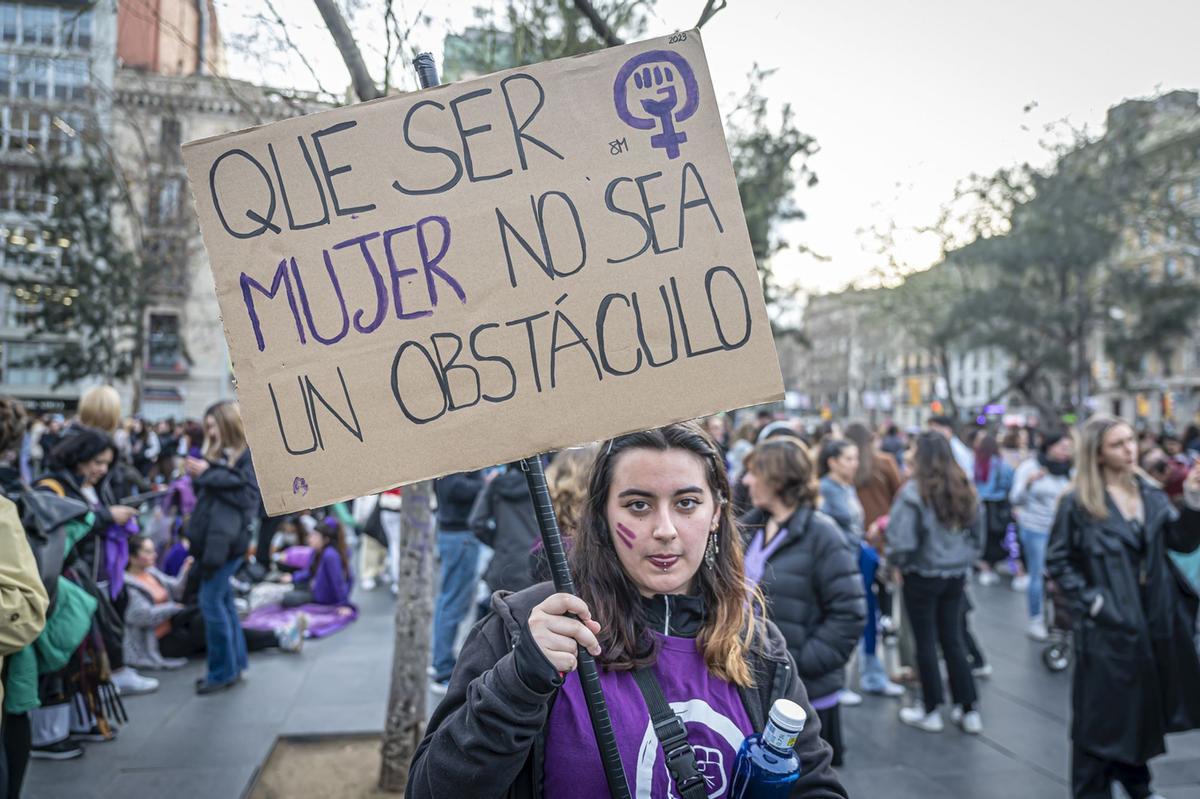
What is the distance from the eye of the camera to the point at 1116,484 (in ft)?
12.9

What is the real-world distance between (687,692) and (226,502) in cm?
463

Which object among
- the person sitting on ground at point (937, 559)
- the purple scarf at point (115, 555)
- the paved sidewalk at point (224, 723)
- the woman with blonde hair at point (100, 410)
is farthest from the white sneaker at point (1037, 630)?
the woman with blonde hair at point (100, 410)

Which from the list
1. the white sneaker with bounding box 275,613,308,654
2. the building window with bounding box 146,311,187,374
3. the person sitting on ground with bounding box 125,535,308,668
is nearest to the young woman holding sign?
the person sitting on ground with bounding box 125,535,308,668

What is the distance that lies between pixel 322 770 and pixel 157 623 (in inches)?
112

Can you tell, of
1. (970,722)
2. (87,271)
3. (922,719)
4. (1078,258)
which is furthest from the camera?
(1078,258)

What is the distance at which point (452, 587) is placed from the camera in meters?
6.13

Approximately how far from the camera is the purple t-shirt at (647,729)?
5.15 feet

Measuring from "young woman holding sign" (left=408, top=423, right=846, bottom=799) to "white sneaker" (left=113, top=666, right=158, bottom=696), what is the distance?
5.09m

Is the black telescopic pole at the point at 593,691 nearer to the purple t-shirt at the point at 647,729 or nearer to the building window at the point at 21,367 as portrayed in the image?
the purple t-shirt at the point at 647,729

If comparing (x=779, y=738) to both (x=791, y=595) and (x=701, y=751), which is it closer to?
(x=701, y=751)

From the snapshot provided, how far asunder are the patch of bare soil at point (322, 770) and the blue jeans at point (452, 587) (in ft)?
4.21

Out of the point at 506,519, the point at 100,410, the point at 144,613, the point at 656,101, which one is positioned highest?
the point at 656,101

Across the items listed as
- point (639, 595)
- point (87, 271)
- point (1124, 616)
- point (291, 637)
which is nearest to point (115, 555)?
point (291, 637)

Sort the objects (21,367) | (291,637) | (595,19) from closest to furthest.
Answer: (595,19), (291,637), (21,367)
